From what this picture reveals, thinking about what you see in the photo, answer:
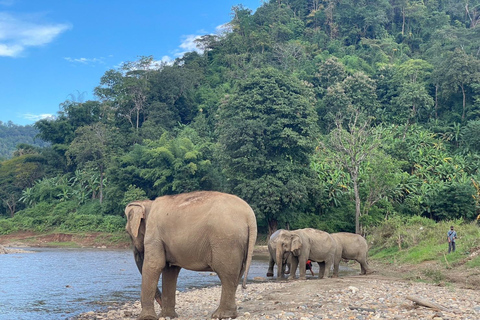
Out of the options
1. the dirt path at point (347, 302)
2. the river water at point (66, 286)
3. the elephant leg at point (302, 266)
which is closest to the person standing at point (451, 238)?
the dirt path at point (347, 302)

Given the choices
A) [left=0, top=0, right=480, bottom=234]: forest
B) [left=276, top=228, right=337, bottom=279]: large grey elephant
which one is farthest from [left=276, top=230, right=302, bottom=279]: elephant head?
[left=0, top=0, right=480, bottom=234]: forest

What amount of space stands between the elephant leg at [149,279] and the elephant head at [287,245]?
28.8 ft

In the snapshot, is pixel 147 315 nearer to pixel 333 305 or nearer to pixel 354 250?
pixel 333 305

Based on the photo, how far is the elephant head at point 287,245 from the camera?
1634 cm

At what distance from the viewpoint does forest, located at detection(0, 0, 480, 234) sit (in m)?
34.4

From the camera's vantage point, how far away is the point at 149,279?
8.17 metres

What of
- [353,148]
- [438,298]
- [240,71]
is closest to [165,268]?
[438,298]

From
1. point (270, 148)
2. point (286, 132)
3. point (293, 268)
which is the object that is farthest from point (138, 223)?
point (270, 148)

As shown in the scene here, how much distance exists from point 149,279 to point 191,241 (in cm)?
104

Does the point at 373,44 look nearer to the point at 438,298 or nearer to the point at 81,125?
the point at 81,125

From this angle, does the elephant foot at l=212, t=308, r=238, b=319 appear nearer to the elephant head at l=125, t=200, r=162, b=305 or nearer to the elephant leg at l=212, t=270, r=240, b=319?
the elephant leg at l=212, t=270, r=240, b=319

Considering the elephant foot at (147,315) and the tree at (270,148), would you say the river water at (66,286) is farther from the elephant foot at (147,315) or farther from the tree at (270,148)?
the tree at (270,148)

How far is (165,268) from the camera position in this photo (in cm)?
873

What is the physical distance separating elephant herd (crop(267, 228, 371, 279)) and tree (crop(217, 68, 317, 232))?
14.0 meters
